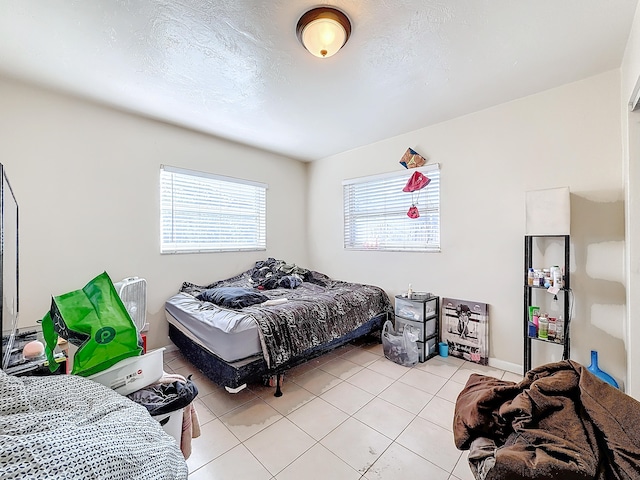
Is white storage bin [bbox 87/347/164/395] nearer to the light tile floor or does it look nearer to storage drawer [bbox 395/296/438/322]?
the light tile floor

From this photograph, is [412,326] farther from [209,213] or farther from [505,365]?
[209,213]

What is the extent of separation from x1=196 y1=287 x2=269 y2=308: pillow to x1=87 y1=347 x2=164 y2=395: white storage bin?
3.86ft

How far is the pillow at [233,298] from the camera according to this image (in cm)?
250

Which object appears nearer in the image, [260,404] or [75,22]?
[75,22]

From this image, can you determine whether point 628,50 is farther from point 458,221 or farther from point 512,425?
point 512,425

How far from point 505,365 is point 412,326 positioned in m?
0.89

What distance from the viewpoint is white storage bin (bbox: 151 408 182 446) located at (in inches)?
46.0

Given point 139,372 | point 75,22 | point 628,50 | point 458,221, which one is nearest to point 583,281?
point 458,221

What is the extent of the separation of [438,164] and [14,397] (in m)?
3.37

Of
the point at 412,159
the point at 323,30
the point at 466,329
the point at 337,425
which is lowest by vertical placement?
the point at 337,425

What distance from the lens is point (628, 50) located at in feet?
5.77

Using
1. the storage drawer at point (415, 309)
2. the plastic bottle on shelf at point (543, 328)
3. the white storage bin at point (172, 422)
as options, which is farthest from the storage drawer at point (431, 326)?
the white storage bin at point (172, 422)

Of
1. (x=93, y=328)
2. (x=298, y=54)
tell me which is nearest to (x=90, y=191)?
(x=93, y=328)

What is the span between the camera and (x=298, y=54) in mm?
1845
